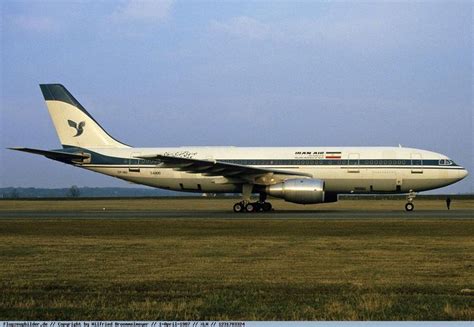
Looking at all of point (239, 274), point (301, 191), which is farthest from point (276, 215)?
point (239, 274)

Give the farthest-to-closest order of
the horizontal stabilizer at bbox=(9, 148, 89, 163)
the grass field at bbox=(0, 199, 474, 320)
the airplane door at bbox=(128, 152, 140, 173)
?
the airplane door at bbox=(128, 152, 140, 173), the horizontal stabilizer at bbox=(9, 148, 89, 163), the grass field at bbox=(0, 199, 474, 320)

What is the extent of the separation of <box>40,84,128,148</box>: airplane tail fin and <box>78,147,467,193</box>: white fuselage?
6.88ft

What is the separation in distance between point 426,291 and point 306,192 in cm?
2268

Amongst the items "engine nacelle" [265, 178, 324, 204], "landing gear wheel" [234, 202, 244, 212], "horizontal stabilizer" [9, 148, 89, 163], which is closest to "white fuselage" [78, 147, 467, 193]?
"landing gear wheel" [234, 202, 244, 212]

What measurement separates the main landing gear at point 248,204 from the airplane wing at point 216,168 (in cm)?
81

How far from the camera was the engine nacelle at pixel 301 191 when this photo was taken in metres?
33.6

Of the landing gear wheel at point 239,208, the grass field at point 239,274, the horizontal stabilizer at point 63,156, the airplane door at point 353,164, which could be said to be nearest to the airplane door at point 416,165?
the airplane door at point 353,164

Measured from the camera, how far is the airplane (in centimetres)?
3572

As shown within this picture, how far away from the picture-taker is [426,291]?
10.9 m

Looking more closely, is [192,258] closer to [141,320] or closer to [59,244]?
[59,244]

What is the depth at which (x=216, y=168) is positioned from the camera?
35938mm

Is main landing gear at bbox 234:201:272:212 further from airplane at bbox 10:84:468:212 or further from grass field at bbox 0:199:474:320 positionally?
grass field at bbox 0:199:474:320

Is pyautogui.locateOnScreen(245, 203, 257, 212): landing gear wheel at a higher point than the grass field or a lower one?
higher

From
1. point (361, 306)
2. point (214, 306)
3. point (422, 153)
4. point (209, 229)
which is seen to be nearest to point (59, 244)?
point (209, 229)
